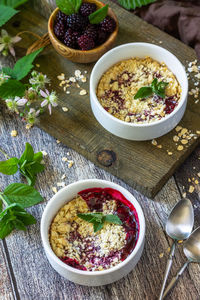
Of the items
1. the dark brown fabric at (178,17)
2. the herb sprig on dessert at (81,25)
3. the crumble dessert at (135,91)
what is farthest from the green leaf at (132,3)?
the crumble dessert at (135,91)

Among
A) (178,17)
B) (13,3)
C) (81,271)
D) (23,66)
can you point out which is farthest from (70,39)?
(81,271)

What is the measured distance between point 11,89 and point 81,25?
0.29 metres

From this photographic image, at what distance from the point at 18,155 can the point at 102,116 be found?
0.28 m

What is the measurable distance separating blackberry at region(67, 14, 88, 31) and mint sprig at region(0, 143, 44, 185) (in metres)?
0.41

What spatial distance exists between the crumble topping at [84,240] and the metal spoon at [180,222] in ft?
0.46

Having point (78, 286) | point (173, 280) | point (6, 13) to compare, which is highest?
point (6, 13)

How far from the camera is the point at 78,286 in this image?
1.29 meters

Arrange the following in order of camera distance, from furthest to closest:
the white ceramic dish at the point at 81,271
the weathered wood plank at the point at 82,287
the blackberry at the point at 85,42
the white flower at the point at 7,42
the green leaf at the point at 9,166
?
the white flower at the point at 7,42 → the blackberry at the point at 85,42 → the green leaf at the point at 9,166 → the weathered wood plank at the point at 82,287 → the white ceramic dish at the point at 81,271

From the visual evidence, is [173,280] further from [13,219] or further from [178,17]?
[178,17]

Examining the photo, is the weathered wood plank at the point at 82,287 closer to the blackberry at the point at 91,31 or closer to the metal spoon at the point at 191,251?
the metal spoon at the point at 191,251

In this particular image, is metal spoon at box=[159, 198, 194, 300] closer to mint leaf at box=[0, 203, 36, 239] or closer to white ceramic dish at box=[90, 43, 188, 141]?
white ceramic dish at box=[90, 43, 188, 141]

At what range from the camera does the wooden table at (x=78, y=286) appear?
1282 millimetres

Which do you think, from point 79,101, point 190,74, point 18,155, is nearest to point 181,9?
point 190,74

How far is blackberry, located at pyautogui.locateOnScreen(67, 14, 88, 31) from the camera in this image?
4.92 feet
